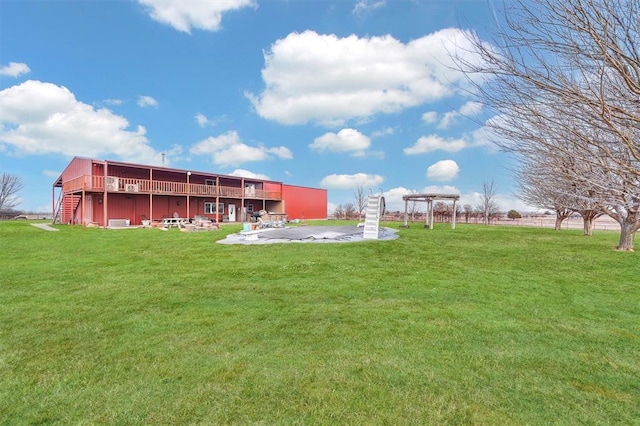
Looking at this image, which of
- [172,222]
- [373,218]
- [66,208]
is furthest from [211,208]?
[373,218]

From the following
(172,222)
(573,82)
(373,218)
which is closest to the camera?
(573,82)

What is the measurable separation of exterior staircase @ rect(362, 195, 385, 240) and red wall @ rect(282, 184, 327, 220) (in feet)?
64.2

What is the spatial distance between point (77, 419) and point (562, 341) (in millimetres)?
5073

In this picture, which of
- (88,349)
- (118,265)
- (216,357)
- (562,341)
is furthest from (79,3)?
(562,341)

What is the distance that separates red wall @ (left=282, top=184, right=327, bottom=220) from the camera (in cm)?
3688

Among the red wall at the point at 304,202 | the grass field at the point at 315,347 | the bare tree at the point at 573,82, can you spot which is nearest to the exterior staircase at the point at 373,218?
the grass field at the point at 315,347

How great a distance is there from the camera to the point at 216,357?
3400 mm

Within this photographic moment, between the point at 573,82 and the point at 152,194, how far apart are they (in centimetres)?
2660

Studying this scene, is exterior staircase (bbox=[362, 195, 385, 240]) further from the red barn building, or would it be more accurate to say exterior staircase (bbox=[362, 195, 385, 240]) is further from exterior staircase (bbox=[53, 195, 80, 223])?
exterior staircase (bbox=[53, 195, 80, 223])

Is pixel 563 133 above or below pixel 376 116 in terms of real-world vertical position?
below

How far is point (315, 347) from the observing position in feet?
12.1

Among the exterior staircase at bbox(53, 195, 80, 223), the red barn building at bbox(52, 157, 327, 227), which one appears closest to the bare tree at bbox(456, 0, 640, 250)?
the red barn building at bbox(52, 157, 327, 227)

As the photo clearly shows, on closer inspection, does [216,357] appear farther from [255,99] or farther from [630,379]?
[255,99]

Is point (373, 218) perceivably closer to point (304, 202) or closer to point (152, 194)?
point (152, 194)
